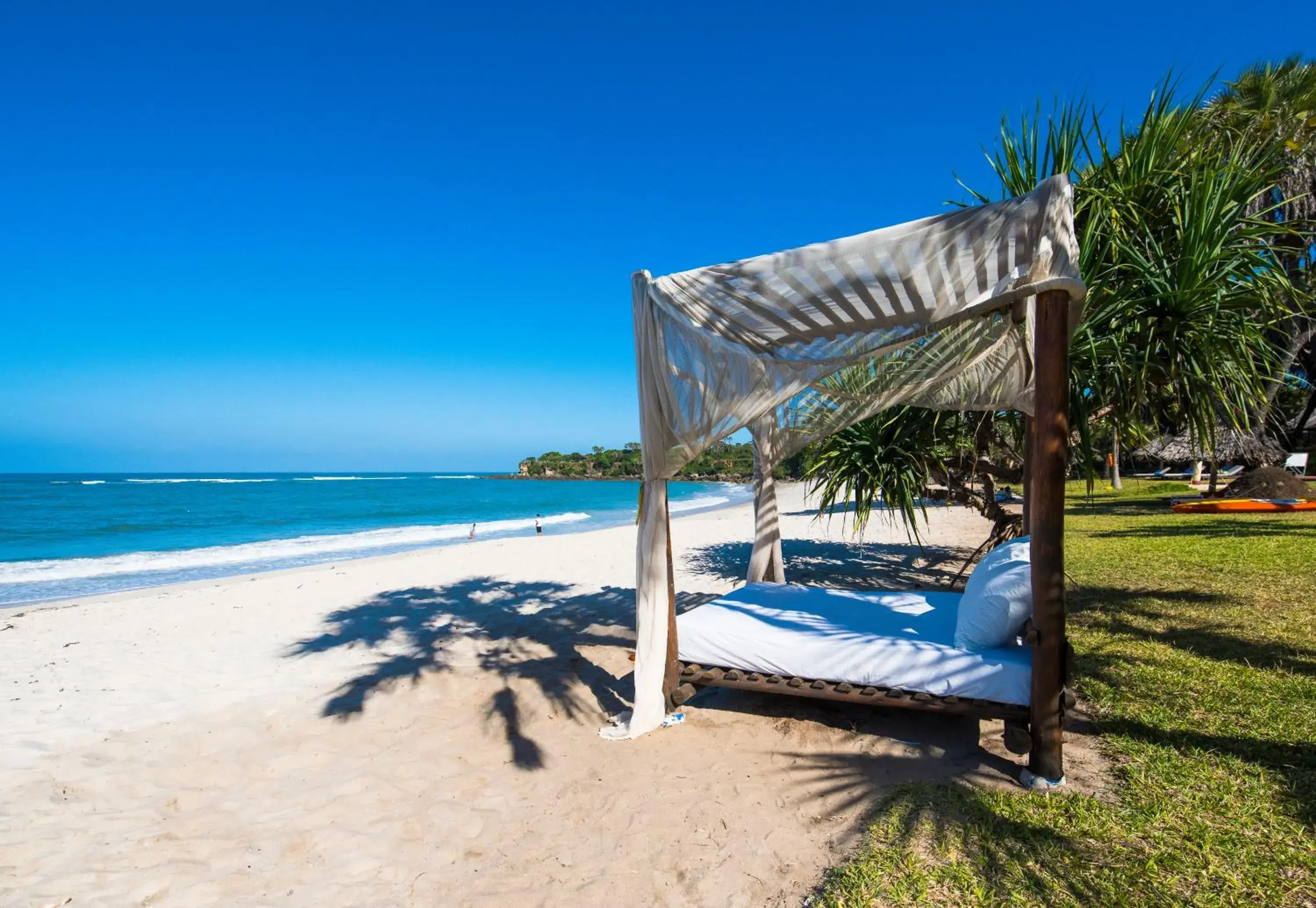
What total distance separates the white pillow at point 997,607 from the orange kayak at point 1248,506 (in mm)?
10901

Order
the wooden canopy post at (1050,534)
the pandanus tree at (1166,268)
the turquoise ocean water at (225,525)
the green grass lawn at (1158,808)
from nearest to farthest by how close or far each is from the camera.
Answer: the green grass lawn at (1158,808), the wooden canopy post at (1050,534), the pandanus tree at (1166,268), the turquoise ocean water at (225,525)

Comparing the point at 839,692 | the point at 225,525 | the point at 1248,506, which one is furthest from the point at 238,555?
the point at 1248,506

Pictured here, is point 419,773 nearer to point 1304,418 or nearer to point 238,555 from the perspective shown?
point 238,555

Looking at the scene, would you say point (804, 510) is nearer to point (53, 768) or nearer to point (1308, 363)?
point (1308, 363)

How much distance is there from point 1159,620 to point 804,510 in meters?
16.3

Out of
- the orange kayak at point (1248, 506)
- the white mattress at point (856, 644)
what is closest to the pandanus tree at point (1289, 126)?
the orange kayak at point (1248, 506)

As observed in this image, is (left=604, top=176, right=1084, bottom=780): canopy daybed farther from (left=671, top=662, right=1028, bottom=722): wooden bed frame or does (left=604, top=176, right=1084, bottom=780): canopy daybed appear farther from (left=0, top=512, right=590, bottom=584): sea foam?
(left=0, top=512, right=590, bottom=584): sea foam

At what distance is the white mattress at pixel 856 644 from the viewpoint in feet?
9.10

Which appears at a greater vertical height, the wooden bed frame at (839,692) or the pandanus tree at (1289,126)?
the pandanus tree at (1289,126)

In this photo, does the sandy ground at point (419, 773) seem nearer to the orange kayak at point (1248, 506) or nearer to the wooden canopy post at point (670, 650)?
the wooden canopy post at point (670, 650)

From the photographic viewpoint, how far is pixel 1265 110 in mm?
11148

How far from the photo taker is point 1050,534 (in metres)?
2.47

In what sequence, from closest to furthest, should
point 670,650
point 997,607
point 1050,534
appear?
point 1050,534
point 997,607
point 670,650

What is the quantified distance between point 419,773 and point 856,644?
217 centimetres
